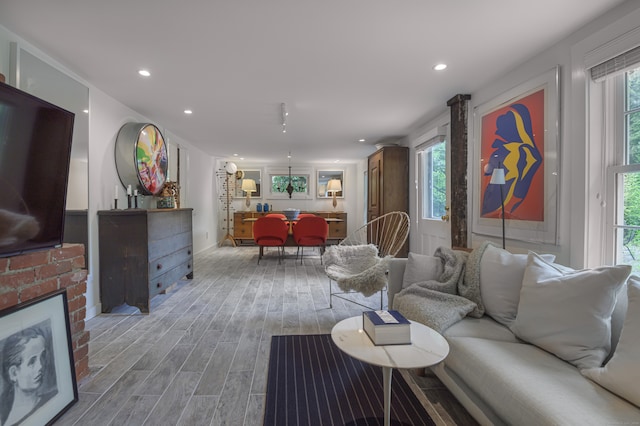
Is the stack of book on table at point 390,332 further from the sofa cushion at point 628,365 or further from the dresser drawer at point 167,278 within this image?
the dresser drawer at point 167,278

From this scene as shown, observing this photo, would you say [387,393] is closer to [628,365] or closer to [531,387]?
[531,387]

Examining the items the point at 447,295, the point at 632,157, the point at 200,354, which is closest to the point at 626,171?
the point at 632,157

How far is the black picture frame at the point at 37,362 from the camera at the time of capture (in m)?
1.29

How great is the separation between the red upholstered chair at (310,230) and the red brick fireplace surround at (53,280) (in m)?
3.62

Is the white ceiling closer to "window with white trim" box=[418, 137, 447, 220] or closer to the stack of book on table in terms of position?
"window with white trim" box=[418, 137, 447, 220]

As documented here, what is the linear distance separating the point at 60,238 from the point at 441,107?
385 centimetres

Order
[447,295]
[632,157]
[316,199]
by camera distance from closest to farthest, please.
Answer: [632,157], [447,295], [316,199]

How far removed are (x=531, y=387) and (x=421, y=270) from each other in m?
1.10

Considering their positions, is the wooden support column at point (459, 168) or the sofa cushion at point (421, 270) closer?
the sofa cushion at point (421, 270)

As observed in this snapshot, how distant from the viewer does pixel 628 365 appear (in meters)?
1.07

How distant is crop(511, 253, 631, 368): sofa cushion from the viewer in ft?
4.18

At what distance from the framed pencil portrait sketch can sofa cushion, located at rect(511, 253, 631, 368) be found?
945mm

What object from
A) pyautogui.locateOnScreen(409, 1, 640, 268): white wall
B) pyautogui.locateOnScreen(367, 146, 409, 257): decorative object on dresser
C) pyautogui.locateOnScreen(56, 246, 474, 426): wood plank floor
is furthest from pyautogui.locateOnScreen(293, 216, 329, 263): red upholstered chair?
pyautogui.locateOnScreen(409, 1, 640, 268): white wall

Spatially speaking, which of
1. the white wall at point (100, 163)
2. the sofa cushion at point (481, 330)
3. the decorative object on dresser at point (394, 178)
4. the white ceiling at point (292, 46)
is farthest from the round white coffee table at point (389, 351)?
the decorative object on dresser at point (394, 178)
